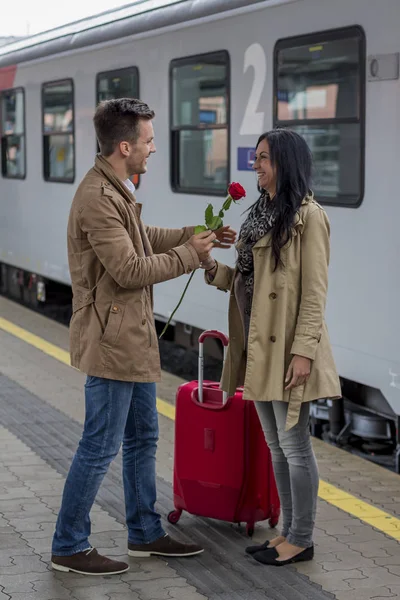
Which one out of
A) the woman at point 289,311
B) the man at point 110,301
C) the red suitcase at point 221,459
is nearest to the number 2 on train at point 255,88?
the red suitcase at point 221,459

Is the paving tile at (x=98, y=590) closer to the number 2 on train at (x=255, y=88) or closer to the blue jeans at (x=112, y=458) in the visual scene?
the blue jeans at (x=112, y=458)

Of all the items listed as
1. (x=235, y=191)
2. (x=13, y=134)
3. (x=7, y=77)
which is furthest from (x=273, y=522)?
(x=7, y=77)

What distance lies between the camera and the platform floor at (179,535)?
446cm

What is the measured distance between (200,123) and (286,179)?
3.89 m

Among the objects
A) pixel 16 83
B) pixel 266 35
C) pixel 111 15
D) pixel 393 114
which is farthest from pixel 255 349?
pixel 16 83

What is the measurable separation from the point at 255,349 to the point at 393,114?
198 cm

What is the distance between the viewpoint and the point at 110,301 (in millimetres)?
4434

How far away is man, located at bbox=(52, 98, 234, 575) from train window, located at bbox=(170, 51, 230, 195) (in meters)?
3.46

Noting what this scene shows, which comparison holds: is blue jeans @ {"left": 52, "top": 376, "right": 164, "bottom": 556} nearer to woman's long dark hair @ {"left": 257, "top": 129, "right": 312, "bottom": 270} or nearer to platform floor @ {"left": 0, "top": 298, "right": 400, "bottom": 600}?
platform floor @ {"left": 0, "top": 298, "right": 400, "bottom": 600}

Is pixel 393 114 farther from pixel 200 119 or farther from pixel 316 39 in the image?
pixel 200 119

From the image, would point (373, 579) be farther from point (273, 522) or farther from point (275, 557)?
point (273, 522)

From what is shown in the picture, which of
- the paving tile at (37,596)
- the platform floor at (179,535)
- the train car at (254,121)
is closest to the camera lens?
the paving tile at (37,596)

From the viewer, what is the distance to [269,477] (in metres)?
5.02

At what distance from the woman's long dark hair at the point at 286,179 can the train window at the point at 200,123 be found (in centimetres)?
338
